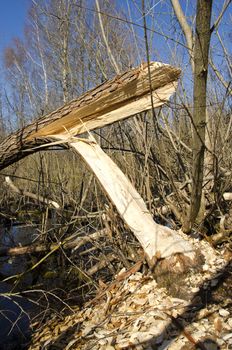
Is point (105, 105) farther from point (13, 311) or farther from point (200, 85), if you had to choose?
point (13, 311)

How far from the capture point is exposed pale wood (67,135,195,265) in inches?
93.8

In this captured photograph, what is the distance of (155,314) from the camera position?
2053 millimetres

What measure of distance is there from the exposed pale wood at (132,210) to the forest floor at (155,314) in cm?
17

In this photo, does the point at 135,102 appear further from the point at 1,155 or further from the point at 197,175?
the point at 1,155

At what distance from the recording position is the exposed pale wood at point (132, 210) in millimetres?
2383

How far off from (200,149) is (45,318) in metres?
1.78

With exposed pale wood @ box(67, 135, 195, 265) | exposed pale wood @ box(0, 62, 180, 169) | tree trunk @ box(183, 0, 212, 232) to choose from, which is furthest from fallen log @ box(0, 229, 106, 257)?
tree trunk @ box(183, 0, 212, 232)

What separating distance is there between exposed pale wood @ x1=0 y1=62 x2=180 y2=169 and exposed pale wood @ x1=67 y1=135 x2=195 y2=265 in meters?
0.18

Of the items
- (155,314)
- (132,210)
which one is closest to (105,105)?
(132,210)

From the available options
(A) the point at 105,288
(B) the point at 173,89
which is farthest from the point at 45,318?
(B) the point at 173,89

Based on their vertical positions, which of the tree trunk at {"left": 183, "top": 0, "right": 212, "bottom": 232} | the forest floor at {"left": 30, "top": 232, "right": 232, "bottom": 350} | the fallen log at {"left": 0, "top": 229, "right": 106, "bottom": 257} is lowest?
the forest floor at {"left": 30, "top": 232, "right": 232, "bottom": 350}

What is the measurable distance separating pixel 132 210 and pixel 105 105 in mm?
766

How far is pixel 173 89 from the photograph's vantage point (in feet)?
8.45

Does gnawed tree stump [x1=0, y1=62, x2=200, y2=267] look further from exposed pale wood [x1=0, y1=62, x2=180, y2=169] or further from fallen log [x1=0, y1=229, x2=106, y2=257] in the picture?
fallen log [x1=0, y1=229, x2=106, y2=257]
